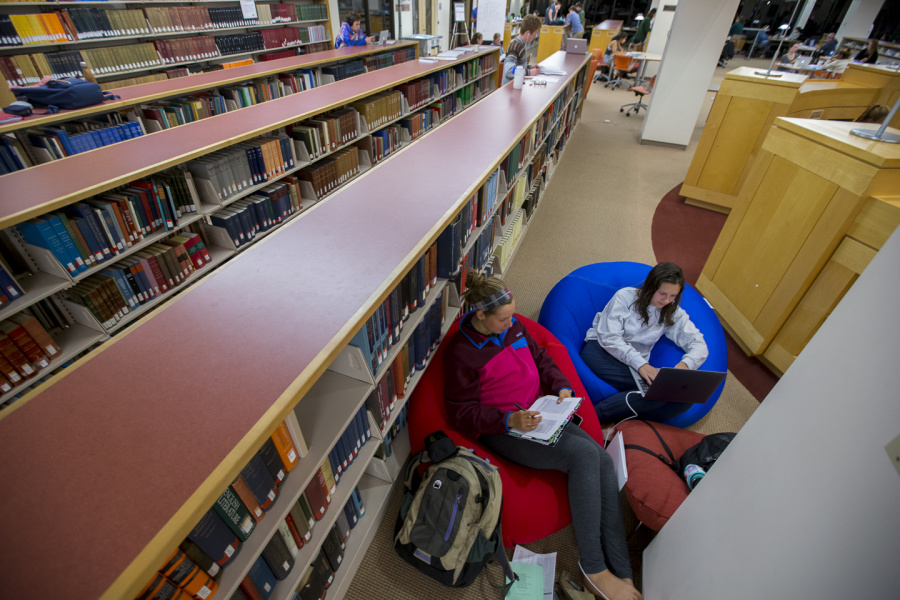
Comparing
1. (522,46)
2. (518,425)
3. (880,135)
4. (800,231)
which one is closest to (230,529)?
(518,425)

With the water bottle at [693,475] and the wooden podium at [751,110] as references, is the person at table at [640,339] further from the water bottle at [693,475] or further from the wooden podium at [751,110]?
the wooden podium at [751,110]

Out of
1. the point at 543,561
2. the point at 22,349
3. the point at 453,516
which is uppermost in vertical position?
the point at 22,349

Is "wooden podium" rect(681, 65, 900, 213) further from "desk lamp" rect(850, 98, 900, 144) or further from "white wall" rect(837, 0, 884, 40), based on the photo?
"white wall" rect(837, 0, 884, 40)

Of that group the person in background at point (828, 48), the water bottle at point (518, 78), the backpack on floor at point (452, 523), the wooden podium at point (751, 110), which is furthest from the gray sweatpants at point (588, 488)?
the person in background at point (828, 48)

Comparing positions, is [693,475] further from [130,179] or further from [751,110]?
[751,110]

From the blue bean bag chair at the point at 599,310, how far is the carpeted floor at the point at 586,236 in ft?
1.11

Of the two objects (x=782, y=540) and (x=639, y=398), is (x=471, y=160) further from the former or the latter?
(x=782, y=540)

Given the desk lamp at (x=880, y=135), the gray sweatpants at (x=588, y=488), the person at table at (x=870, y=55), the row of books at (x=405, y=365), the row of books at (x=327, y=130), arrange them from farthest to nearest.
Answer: the person at table at (x=870, y=55) → the row of books at (x=327, y=130) → the desk lamp at (x=880, y=135) → the gray sweatpants at (x=588, y=488) → the row of books at (x=405, y=365)

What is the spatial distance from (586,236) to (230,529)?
3996 mm

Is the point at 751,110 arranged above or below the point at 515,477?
above

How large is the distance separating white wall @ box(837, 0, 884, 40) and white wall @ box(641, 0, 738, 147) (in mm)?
8010

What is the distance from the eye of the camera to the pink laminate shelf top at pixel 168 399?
0.69 m

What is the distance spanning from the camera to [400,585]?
1.70 meters

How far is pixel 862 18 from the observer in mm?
10234
